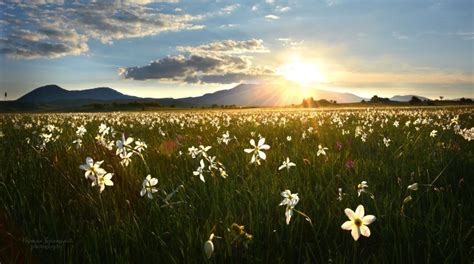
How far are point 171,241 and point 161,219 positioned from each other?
0.56 m

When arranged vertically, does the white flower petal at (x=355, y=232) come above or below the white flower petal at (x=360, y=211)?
below

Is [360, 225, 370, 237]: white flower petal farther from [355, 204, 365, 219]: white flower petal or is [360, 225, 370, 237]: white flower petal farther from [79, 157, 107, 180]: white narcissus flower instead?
[79, 157, 107, 180]: white narcissus flower

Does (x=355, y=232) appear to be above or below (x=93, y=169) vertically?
below

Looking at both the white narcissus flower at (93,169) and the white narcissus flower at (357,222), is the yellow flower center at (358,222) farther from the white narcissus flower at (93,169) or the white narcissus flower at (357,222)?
the white narcissus flower at (93,169)

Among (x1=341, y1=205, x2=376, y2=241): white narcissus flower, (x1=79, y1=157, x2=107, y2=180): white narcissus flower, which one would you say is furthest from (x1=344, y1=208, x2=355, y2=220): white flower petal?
(x1=79, y1=157, x2=107, y2=180): white narcissus flower

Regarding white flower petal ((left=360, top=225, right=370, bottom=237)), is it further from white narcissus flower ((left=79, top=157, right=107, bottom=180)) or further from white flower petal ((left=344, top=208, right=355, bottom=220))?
white narcissus flower ((left=79, top=157, right=107, bottom=180))

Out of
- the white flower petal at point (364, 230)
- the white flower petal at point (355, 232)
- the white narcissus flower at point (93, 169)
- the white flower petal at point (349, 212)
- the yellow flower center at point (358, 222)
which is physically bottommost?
the white flower petal at point (355, 232)

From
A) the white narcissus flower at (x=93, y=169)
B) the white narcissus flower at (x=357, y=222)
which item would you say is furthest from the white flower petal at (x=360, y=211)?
the white narcissus flower at (x=93, y=169)

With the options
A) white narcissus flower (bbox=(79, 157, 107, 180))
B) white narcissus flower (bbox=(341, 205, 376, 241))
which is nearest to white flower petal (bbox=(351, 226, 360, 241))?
white narcissus flower (bbox=(341, 205, 376, 241))

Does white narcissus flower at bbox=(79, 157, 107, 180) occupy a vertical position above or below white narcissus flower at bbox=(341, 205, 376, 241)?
above

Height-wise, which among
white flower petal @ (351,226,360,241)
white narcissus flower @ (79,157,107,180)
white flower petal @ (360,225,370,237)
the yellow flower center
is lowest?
white flower petal @ (351,226,360,241)

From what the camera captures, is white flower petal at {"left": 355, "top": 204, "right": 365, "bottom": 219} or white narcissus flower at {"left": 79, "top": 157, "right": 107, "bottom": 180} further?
white narcissus flower at {"left": 79, "top": 157, "right": 107, "bottom": 180}

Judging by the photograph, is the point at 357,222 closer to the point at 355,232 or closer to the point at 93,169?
the point at 355,232

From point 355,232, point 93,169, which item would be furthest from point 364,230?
point 93,169
